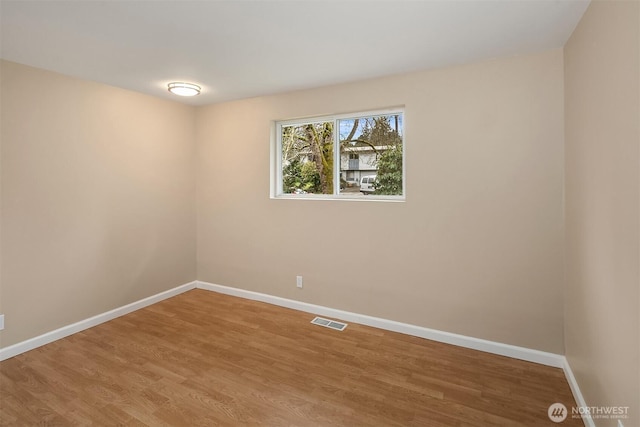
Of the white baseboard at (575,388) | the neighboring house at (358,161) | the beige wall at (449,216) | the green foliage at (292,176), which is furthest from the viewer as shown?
the green foliage at (292,176)

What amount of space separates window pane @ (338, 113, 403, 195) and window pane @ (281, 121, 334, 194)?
17cm

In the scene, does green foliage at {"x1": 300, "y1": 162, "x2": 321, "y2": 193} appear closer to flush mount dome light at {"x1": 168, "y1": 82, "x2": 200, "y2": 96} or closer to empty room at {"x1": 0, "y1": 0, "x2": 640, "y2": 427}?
empty room at {"x1": 0, "y1": 0, "x2": 640, "y2": 427}

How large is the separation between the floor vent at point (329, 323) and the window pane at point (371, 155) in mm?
1308

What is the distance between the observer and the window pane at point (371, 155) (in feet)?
9.83

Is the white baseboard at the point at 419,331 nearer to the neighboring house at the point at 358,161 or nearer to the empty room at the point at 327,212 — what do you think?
the empty room at the point at 327,212

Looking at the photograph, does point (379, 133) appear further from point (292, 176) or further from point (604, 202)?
point (604, 202)

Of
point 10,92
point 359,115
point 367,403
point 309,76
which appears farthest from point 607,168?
point 10,92

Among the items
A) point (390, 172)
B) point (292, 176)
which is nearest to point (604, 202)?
point (390, 172)

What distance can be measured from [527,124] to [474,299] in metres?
1.43

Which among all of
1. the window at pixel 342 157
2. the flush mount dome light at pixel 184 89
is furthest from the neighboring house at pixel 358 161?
the flush mount dome light at pixel 184 89

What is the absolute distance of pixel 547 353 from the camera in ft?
7.82

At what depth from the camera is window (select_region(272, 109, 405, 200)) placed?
3014mm

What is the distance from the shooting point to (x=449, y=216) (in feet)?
8.74

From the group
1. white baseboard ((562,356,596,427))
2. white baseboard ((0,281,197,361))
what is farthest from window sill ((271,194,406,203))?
white baseboard ((0,281,197,361))
